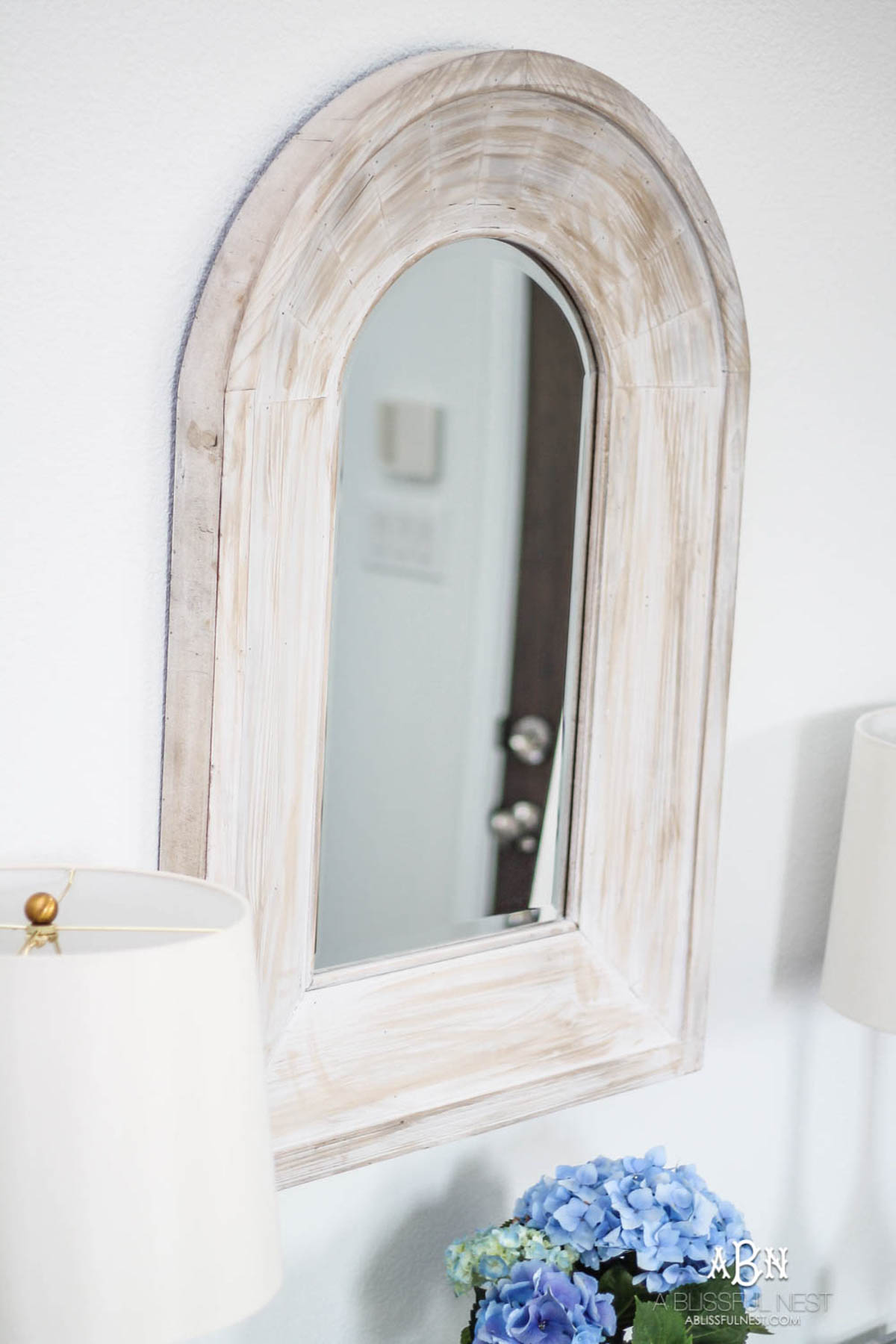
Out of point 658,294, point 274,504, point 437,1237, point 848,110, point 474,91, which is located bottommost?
point 437,1237

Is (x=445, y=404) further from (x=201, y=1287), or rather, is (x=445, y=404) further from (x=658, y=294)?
(x=201, y=1287)

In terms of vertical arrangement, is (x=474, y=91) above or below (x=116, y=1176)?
above

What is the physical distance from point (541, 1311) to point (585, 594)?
62 centimetres

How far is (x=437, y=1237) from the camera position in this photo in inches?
47.2

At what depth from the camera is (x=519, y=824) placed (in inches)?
46.8

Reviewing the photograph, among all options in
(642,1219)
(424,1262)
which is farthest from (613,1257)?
(424,1262)

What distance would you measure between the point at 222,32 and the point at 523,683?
0.59 m

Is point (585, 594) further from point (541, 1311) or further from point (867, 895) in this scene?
point (541, 1311)

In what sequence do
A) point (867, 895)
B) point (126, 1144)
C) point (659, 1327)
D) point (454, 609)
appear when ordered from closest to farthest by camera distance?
point (126, 1144) < point (659, 1327) < point (454, 609) < point (867, 895)

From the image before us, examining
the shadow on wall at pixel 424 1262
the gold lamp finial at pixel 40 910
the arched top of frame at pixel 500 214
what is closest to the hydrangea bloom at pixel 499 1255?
the shadow on wall at pixel 424 1262

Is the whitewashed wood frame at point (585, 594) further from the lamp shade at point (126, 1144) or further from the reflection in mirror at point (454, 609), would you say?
the lamp shade at point (126, 1144)

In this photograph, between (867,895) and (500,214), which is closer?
(500,214)

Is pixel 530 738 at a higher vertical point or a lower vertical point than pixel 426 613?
lower

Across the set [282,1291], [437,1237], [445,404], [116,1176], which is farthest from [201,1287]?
[445,404]
